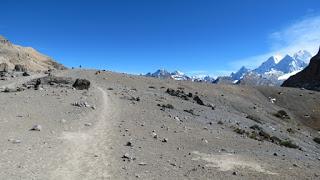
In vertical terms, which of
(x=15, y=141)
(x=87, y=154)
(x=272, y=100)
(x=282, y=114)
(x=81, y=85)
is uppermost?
(x=272, y=100)

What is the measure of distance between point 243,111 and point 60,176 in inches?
1690

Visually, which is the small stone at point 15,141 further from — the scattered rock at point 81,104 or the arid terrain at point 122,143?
the scattered rock at point 81,104

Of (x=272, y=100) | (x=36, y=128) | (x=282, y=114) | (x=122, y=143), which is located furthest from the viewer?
(x=272, y=100)

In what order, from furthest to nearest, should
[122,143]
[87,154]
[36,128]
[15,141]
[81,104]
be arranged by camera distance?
[81,104] < [36,128] < [122,143] < [15,141] < [87,154]

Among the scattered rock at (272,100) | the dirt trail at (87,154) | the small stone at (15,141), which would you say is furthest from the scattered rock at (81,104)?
the scattered rock at (272,100)

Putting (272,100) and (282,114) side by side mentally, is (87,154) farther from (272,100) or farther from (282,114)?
(272,100)

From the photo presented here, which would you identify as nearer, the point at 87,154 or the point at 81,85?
the point at 87,154

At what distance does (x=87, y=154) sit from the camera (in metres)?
20.2

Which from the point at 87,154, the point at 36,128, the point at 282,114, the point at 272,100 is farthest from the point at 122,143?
the point at 272,100

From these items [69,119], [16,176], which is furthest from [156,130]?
[16,176]

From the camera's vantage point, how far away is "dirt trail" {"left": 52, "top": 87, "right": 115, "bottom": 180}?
17234 mm

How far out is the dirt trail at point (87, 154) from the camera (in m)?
17.2

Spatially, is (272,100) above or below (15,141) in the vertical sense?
above

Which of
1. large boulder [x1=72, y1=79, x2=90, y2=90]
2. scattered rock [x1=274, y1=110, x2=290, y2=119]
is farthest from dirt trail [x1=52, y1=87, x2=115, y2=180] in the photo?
scattered rock [x1=274, y1=110, x2=290, y2=119]
